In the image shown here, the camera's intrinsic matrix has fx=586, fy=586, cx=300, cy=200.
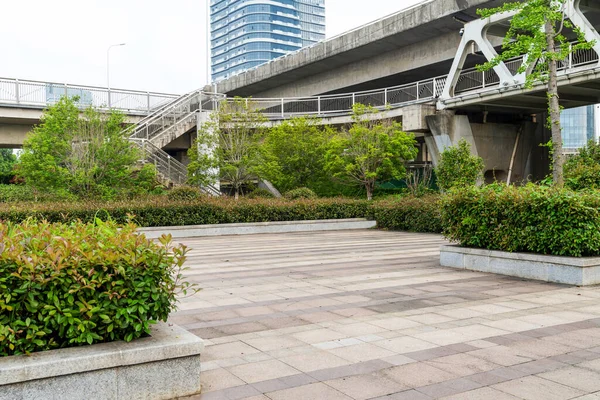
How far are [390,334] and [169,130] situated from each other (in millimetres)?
30903

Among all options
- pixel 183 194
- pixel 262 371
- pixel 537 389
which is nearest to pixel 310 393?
pixel 262 371

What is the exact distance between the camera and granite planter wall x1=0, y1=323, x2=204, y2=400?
3807mm

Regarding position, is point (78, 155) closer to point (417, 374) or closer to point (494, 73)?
point (494, 73)

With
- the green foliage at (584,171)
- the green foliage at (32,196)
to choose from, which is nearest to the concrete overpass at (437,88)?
the green foliage at (584,171)

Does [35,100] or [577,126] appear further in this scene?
[577,126]

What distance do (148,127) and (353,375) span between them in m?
31.6

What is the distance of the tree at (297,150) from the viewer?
34.4 m

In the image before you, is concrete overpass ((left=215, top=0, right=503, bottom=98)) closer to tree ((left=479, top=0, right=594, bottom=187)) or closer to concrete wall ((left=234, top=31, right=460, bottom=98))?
concrete wall ((left=234, top=31, right=460, bottom=98))

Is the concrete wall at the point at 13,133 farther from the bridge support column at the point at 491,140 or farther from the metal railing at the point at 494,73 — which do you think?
the metal railing at the point at 494,73

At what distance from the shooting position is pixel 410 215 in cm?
2241

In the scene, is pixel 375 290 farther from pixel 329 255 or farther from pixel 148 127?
pixel 148 127

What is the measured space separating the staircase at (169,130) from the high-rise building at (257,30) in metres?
135

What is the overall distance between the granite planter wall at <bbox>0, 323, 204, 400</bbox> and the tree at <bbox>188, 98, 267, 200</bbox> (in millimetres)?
27489

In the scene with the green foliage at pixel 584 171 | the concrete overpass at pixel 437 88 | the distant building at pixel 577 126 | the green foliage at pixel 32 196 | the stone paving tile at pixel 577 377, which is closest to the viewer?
the stone paving tile at pixel 577 377
